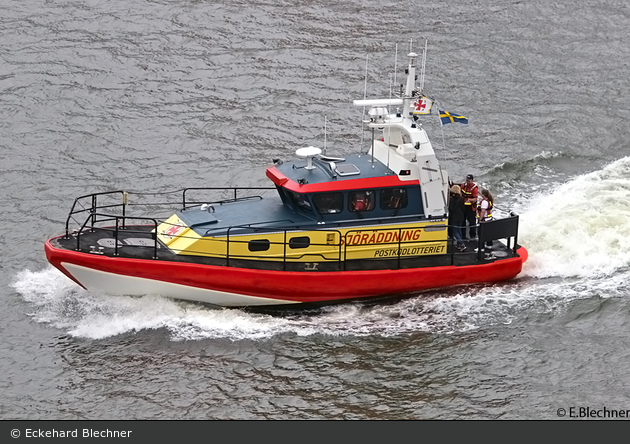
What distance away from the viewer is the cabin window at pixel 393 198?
789 inches

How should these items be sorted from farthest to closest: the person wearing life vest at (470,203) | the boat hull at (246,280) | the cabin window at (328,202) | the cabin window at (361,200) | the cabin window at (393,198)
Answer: the person wearing life vest at (470,203), the cabin window at (393,198), the cabin window at (361,200), the cabin window at (328,202), the boat hull at (246,280)

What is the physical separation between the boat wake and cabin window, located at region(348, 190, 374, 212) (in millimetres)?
2048

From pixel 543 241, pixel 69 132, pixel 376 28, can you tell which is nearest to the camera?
pixel 543 241

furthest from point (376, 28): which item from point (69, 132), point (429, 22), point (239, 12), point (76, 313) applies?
point (76, 313)

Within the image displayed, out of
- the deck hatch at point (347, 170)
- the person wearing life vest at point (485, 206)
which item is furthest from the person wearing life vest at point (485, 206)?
the deck hatch at point (347, 170)

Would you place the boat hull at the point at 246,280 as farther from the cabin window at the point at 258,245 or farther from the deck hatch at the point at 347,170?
the deck hatch at the point at 347,170

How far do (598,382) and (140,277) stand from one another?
29.4 ft

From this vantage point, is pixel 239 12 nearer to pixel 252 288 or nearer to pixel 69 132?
pixel 69 132

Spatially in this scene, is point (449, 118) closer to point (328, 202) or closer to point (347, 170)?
point (347, 170)

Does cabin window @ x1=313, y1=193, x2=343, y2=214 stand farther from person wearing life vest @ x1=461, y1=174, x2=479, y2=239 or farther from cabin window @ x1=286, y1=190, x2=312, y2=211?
person wearing life vest @ x1=461, y1=174, x2=479, y2=239

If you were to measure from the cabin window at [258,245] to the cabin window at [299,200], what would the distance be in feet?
3.37

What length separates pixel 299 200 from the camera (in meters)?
19.8

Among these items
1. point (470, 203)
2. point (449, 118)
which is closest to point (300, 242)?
point (470, 203)

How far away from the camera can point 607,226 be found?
23.0 meters
